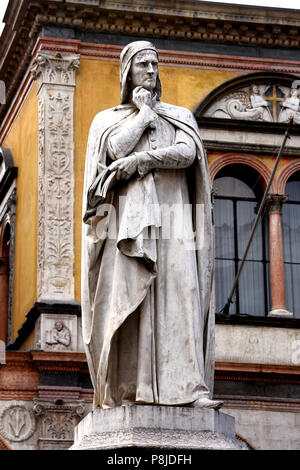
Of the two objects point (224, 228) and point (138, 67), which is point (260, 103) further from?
point (138, 67)

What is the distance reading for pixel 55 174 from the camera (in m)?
20.9

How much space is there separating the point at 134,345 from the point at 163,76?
15132mm

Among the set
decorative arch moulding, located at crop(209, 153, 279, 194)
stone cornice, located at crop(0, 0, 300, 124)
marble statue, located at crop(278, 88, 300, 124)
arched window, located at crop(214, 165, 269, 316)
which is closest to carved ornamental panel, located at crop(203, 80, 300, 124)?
marble statue, located at crop(278, 88, 300, 124)

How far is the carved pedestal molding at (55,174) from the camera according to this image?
20469 millimetres

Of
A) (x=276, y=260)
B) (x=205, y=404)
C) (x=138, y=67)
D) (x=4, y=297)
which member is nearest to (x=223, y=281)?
(x=276, y=260)

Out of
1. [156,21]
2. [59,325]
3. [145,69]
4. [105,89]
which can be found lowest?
[59,325]

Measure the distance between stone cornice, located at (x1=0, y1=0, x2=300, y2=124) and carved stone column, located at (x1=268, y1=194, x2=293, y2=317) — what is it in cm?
293

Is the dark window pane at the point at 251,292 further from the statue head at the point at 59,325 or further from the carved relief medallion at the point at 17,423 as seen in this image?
the carved relief medallion at the point at 17,423

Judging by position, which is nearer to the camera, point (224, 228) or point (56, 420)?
point (56, 420)

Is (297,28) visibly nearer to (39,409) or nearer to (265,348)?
(265,348)

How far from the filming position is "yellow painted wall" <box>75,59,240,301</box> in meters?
21.1

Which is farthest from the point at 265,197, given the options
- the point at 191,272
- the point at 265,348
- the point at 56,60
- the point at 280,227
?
the point at 191,272

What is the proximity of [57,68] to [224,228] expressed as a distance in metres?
3.69

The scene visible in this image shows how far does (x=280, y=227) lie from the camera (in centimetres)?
2131
